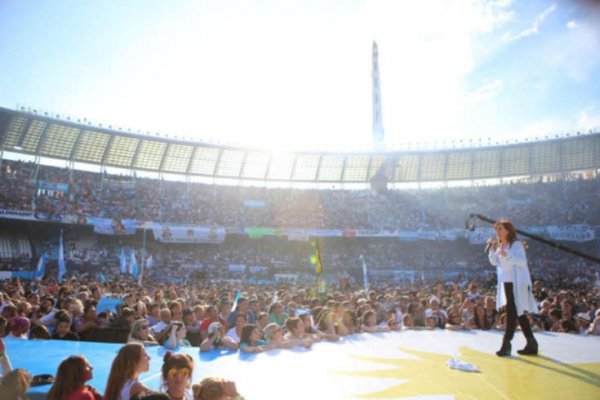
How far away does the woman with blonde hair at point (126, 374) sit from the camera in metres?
3.78

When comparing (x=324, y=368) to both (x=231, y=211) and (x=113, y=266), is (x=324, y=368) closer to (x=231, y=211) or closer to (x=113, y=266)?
(x=113, y=266)

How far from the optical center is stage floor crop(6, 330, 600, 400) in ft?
15.3

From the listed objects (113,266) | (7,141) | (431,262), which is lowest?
(113,266)

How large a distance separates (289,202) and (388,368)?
142 feet

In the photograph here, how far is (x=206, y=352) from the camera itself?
7.30 m

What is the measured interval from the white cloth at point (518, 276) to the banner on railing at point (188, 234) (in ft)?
112

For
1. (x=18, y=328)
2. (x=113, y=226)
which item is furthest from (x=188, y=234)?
(x=18, y=328)

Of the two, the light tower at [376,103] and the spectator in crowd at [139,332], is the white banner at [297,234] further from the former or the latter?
the spectator in crowd at [139,332]

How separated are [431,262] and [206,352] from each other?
39247mm

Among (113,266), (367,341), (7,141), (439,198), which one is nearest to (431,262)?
(439,198)

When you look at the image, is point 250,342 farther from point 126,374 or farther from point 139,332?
point 126,374

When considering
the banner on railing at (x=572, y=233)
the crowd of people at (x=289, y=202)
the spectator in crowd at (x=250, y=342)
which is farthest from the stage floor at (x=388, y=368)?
the banner on railing at (x=572, y=233)

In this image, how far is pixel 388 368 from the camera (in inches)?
229

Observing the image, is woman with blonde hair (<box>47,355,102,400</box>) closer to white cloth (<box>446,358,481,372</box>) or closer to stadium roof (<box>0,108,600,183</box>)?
white cloth (<box>446,358,481,372</box>)
